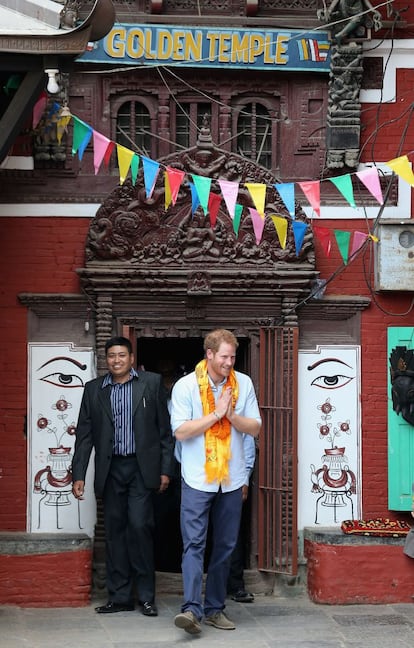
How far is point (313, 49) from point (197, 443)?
3708 millimetres

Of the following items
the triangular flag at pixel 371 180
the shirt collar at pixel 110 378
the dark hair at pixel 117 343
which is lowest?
the shirt collar at pixel 110 378

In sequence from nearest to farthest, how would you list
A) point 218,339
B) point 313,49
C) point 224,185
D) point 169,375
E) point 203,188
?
point 218,339 → point 203,188 → point 224,185 → point 313,49 → point 169,375

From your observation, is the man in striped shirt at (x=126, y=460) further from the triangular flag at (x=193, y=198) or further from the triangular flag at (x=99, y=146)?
the triangular flag at (x=99, y=146)

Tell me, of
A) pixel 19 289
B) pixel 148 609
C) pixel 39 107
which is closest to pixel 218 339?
pixel 148 609

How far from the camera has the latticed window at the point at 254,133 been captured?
1129 cm

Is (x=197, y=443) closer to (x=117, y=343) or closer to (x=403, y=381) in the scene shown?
(x=117, y=343)

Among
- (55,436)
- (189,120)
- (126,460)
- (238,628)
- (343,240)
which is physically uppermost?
(189,120)

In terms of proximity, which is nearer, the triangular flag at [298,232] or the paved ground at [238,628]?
the paved ground at [238,628]

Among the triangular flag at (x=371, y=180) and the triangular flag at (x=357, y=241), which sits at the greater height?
the triangular flag at (x=371, y=180)

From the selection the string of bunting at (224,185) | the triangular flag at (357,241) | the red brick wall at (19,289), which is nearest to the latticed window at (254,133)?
the string of bunting at (224,185)

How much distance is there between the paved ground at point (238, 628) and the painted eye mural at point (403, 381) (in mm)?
1623

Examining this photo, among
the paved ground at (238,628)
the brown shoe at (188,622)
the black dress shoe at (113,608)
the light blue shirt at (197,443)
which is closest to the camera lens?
the brown shoe at (188,622)

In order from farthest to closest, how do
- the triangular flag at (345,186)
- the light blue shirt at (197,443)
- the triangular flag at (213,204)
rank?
the triangular flag at (213,204) → the triangular flag at (345,186) → the light blue shirt at (197,443)

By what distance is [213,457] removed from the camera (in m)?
9.42
